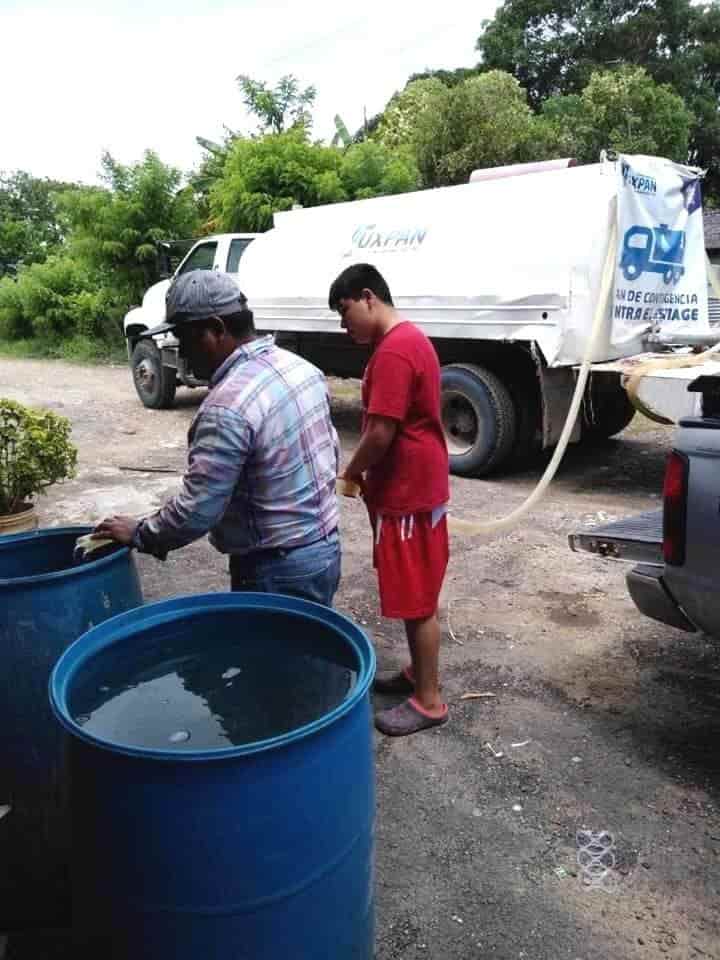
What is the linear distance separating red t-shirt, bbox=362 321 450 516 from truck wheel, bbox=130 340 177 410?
796 cm

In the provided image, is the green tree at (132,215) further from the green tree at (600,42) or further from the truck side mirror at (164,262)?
the green tree at (600,42)

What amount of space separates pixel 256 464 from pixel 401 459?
0.78 m

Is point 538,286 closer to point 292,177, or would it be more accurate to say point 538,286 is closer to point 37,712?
point 37,712

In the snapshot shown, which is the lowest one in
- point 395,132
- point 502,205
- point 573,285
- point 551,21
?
point 573,285

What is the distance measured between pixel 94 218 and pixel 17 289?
454 centimetres

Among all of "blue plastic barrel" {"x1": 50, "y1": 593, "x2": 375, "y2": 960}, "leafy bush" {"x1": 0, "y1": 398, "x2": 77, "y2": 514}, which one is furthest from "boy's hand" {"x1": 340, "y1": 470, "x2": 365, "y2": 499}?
"leafy bush" {"x1": 0, "y1": 398, "x2": 77, "y2": 514}

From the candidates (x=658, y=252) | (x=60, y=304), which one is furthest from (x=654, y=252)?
(x=60, y=304)

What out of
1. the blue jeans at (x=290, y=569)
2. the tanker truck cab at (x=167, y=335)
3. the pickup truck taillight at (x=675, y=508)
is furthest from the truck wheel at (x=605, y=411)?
the tanker truck cab at (x=167, y=335)

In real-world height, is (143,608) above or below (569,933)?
above

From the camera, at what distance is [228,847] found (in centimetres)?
134

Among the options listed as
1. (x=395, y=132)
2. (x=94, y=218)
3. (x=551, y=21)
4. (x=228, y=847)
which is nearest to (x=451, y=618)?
(x=228, y=847)

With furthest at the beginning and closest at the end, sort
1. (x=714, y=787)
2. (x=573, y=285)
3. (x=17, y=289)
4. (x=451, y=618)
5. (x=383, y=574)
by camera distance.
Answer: (x=17, y=289) → (x=573, y=285) → (x=451, y=618) → (x=383, y=574) → (x=714, y=787)

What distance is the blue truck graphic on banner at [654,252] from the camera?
20.3 feet

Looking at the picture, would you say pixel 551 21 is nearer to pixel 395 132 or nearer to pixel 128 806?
pixel 395 132
